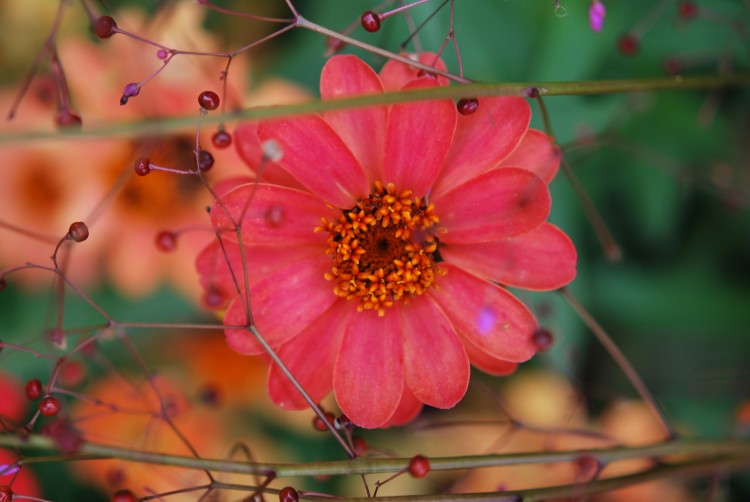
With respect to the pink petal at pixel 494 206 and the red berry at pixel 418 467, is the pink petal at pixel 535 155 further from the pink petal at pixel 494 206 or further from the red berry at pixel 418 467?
the red berry at pixel 418 467

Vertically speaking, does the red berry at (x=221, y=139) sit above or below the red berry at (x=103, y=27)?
below

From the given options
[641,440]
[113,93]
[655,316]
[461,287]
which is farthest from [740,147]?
[113,93]

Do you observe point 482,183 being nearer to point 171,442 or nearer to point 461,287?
point 461,287

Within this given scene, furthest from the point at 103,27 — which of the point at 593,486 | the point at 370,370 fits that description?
the point at 593,486

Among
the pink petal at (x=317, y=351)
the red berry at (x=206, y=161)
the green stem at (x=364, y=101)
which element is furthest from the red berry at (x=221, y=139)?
the pink petal at (x=317, y=351)

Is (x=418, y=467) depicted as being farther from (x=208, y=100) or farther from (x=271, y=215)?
(x=208, y=100)

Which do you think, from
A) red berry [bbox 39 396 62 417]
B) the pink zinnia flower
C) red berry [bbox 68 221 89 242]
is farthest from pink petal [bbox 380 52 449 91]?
red berry [bbox 39 396 62 417]

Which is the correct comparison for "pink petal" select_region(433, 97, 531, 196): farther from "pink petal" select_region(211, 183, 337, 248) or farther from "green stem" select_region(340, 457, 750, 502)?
"green stem" select_region(340, 457, 750, 502)
